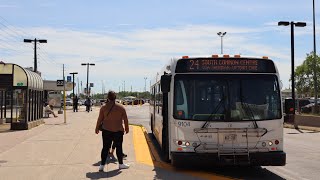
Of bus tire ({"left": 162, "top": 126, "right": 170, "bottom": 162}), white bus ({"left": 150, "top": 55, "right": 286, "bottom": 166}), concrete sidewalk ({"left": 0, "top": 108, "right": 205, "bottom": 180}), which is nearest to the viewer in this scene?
concrete sidewalk ({"left": 0, "top": 108, "right": 205, "bottom": 180})

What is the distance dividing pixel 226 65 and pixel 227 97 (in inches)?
29.5

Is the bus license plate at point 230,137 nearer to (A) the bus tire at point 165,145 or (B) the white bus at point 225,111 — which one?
(B) the white bus at point 225,111

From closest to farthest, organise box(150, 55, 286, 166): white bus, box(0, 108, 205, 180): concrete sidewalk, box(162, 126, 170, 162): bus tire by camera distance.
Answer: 1. box(0, 108, 205, 180): concrete sidewalk
2. box(150, 55, 286, 166): white bus
3. box(162, 126, 170, 162): bus tire

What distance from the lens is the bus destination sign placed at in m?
10.0

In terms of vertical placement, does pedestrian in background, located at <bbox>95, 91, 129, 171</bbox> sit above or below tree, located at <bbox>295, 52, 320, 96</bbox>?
below

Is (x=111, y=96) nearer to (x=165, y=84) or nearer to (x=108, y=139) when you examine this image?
(x=108, y=139)

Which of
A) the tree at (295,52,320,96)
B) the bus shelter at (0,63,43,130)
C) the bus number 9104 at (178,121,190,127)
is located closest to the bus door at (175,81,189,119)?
the bus number 9104 at (178,121,190,127)

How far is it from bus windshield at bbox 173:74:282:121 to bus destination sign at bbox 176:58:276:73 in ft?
0.51

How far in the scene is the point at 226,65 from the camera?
1006cm

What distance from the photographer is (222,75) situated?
32.7 ft

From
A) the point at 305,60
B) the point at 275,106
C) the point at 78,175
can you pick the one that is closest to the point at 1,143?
the point at 78,175

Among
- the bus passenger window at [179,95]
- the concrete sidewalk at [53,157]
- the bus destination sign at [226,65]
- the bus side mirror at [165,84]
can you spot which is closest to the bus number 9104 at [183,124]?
the bus passenger window at [179,95]

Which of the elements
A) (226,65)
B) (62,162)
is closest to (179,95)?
(226,65)

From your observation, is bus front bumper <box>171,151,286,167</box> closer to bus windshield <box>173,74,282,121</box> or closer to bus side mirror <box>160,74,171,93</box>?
bus windshield <box>173,74,282,121</box>
